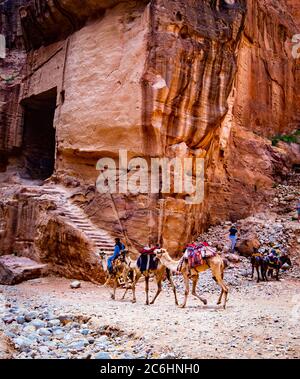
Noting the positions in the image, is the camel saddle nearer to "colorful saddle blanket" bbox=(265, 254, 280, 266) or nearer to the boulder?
"colorful saddle blanket" bbox=(265, 254, 280, 266)

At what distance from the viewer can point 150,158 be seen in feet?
48.1

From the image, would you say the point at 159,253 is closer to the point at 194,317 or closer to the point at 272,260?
the point at 194,317

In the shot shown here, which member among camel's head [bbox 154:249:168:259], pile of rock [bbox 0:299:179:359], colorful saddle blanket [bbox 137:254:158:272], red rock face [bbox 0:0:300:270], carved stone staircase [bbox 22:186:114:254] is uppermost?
red rock face [bbox 0:0:300:270]

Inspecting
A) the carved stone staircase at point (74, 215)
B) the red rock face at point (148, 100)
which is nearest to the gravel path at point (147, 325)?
the carved stone staircase at point (74, 215)

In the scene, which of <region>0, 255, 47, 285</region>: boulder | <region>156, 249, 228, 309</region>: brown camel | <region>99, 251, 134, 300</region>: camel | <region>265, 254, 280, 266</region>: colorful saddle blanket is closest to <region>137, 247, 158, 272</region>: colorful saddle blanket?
<region>156, 249, 228, 309</region>: brown camel

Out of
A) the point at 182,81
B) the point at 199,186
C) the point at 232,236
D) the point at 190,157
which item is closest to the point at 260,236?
the point at 232,236

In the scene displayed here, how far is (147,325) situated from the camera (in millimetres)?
7621

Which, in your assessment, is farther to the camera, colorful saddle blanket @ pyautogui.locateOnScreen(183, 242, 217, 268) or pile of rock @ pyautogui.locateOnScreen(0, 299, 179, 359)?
colorful saddle blanket @ pyautogui.locateOnScreen(183, 242, 217, 268)

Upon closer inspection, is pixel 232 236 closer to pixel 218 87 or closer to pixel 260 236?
pixel 260 236

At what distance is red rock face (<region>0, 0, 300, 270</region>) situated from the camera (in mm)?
14625

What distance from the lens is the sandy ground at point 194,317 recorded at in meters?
6.15

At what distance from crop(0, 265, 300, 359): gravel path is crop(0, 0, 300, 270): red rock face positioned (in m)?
3.94

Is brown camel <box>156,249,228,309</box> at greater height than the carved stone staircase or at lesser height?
lesser

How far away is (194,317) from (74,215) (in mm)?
7534
